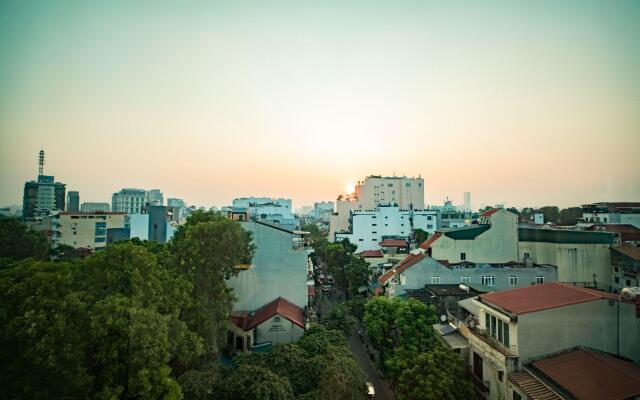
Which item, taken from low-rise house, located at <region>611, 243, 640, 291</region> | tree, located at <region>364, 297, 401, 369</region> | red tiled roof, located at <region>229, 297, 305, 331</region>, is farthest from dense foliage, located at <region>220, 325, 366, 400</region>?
low-rise house, located at <region>611, 243, 640, 291</region>

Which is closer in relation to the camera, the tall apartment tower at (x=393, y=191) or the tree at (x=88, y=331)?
the tree at (x=88, y=331)

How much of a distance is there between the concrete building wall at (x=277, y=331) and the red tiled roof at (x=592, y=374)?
1147 centimetres

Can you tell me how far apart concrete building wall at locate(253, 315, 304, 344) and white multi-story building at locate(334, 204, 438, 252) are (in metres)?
36.5

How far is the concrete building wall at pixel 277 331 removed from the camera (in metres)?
20.0

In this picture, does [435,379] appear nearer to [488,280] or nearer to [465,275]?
[465,275]

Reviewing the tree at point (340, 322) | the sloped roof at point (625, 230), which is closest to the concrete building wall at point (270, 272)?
the tree at point (340, 322)

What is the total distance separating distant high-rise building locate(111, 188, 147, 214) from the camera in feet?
341

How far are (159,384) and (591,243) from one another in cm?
3182

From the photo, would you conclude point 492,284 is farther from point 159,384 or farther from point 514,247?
point 159,384

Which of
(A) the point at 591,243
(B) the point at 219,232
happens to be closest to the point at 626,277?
(A) the point at 591,243

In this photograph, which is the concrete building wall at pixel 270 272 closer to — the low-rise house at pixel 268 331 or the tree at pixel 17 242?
the low-rise house at pixel 268 331

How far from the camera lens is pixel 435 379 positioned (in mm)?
12844

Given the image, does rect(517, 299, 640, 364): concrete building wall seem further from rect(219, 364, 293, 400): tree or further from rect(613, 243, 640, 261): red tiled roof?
rect(613, 243, 640, 261): red tiled roof

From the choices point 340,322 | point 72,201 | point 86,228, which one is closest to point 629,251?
point 340,322
